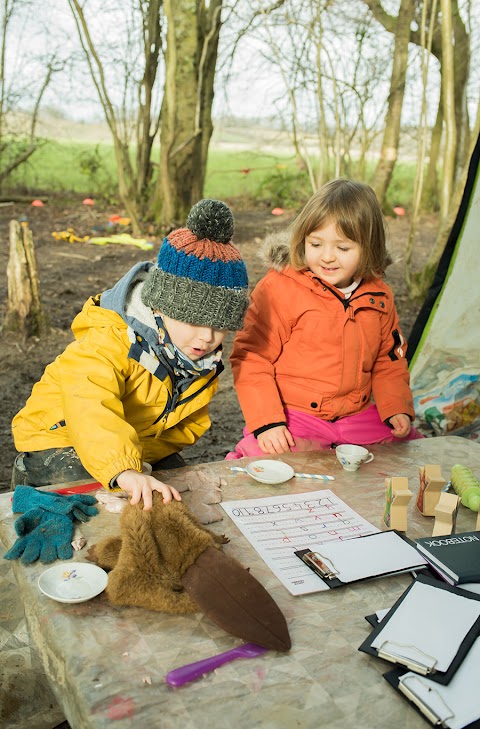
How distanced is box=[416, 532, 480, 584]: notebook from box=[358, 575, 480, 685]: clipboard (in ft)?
0.18

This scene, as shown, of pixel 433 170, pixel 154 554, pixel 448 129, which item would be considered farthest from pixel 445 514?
pixel 433 170

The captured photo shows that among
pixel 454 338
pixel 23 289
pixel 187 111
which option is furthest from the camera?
pixel 187 111

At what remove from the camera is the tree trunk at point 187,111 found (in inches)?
269

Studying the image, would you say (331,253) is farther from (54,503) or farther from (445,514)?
(54,503)

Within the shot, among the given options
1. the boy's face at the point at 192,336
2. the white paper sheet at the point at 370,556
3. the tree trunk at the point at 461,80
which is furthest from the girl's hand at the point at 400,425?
the tree trunk at the point at 461,80

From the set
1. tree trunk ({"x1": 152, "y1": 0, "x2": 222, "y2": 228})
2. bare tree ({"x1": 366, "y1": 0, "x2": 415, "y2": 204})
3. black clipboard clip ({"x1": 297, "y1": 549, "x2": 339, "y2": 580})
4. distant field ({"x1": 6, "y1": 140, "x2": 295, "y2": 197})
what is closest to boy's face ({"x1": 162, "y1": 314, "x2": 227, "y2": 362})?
black clipboard clip ({"x1": 297, "y1": 549, "x2": 339, "y2": 580})

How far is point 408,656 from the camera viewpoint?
1.12 m

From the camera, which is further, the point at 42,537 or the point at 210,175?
the point at 210,175

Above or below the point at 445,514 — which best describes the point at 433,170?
above

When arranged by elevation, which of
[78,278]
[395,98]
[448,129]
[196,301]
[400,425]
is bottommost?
[78,278]

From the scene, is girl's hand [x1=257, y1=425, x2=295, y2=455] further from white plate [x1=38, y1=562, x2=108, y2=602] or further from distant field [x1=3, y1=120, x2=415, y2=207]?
distant field [x1=3, y1=120, x2=415, y2=207]

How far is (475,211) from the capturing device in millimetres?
3547

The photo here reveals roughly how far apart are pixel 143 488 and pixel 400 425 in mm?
1290

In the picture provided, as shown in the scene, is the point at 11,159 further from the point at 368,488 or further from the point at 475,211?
the point at 368,488
